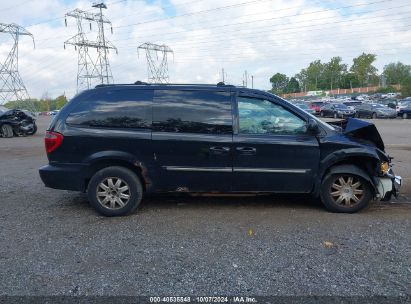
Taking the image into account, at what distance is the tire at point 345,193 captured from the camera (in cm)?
570

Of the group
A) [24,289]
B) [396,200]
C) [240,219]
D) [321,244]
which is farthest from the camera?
[396,200]

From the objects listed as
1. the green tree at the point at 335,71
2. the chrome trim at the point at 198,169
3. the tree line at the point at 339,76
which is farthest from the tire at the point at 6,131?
the green tree at the point at 335,71

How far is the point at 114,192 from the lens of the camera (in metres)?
5.68

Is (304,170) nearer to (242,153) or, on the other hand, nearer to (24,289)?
(242,153)

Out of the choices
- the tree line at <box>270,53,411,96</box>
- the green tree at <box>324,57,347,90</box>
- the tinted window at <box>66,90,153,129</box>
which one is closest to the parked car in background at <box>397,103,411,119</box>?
the tinted window at <box>66,90,153,129</box>

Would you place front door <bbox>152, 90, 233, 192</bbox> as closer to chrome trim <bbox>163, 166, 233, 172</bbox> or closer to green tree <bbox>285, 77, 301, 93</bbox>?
chrome trim <bbox>163, 166, 233, 172</bbox>

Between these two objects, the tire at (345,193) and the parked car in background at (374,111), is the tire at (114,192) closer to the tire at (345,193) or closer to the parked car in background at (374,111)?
the tire at (345,193)

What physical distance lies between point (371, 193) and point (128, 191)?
331 centimetres

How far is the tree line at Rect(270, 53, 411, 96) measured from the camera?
128m

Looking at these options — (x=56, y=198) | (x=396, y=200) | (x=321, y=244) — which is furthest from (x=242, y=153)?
(x=56, y=198)

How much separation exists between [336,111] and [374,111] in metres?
3.76

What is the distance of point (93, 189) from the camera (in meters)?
5.66

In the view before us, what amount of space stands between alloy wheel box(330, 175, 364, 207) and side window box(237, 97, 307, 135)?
87 cm

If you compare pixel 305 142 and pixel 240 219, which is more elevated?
pixel 305 142
